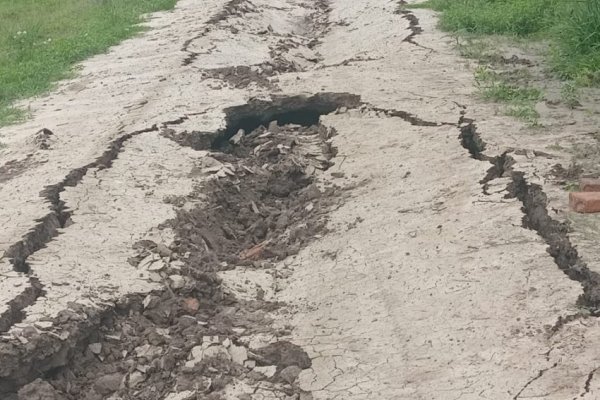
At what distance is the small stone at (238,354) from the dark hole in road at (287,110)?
3.35 m

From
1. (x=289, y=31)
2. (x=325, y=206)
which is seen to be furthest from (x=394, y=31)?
(x=325, y=206)

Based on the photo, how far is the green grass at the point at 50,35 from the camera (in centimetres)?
861

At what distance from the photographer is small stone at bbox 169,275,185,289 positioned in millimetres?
4372

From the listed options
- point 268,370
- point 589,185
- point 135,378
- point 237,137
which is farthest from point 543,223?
point 237,137

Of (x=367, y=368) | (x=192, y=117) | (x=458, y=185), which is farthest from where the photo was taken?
(x=192, y=117)

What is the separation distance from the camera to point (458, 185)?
5.06 metres

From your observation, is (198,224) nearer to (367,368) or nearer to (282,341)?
(282,341)

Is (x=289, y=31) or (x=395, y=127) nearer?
(x=395, y=127)

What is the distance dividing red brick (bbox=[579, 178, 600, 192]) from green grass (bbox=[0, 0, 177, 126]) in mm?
4834

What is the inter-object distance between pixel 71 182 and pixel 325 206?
1.62m

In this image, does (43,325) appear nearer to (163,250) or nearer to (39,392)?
(39,392)

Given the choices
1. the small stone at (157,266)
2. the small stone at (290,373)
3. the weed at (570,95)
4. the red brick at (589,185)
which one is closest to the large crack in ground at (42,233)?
the small stone at (157,266)

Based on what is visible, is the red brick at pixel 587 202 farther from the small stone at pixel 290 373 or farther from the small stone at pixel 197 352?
the small stone at pixel 197 352

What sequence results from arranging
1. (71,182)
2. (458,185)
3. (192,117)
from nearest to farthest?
(458,185) → (71,182) → (192,117)
